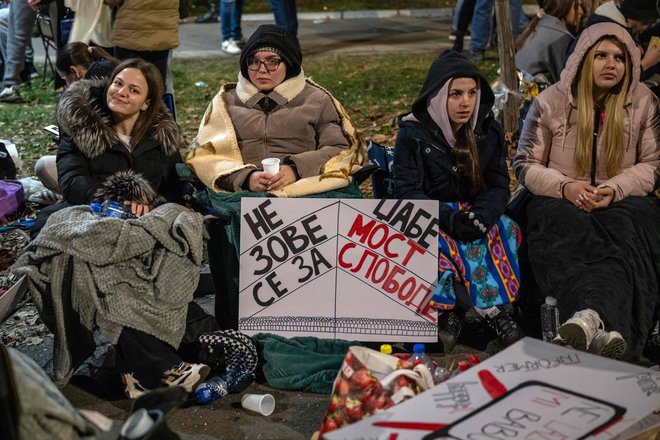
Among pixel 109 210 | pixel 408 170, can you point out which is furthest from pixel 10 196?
pixel 408 170

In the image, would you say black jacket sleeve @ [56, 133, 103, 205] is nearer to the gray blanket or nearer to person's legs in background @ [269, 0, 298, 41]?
the gray blanket

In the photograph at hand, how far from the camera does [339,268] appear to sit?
16.7ft

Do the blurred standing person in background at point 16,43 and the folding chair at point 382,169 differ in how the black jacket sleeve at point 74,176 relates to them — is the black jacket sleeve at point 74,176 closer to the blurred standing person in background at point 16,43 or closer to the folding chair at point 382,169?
the folding chair at point 382,169

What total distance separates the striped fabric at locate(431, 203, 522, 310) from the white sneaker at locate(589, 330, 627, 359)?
65cm

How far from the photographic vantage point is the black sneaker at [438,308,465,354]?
5.15 m

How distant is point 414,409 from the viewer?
3.53 m

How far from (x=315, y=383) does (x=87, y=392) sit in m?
1.13

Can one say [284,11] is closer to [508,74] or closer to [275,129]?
[508,74]

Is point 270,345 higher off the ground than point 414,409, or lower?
lower

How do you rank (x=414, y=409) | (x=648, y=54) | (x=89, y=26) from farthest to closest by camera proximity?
(x=89, y=26) → (x=648, y=54) → (x=414, y=409)

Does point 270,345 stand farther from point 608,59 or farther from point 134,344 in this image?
point 608,59

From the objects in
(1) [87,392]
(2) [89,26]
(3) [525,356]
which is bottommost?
(1) [87,392]

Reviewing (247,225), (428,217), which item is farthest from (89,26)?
(428,217)

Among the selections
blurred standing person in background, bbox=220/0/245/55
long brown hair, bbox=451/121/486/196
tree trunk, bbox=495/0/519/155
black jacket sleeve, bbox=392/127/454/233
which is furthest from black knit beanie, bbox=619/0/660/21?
blurred standing person in background, bbox=220/0/245/55
